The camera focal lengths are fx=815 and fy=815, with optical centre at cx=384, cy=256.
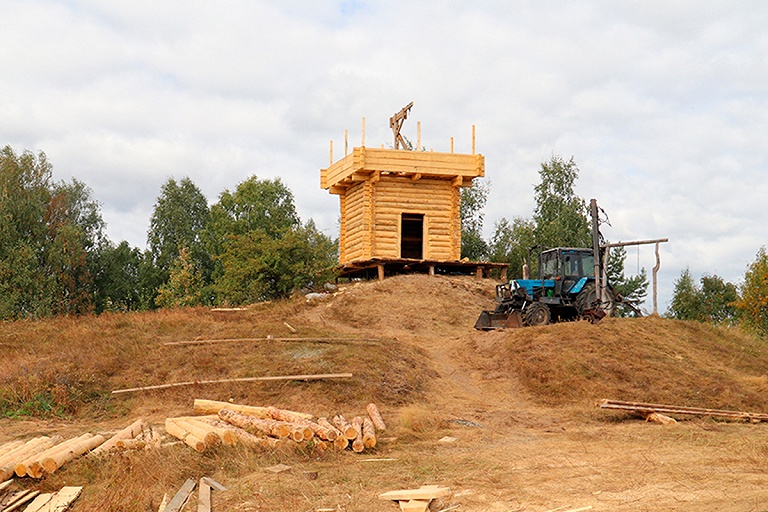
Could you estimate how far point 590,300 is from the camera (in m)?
24.9

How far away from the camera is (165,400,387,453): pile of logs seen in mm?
13094

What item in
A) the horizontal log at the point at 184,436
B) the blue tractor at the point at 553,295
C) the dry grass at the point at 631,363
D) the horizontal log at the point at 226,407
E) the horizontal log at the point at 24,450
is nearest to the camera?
the horizontal log at the point at 24,450

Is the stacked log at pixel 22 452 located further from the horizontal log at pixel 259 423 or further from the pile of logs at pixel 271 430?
the horizontal log at pixel 259 423

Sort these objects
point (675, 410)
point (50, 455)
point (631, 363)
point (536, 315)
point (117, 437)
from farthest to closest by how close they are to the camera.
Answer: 1. point (536, 315)
2. point (631, 363)
3. point (675, 410)
4. point (117, 437)
5. point (50, 455)

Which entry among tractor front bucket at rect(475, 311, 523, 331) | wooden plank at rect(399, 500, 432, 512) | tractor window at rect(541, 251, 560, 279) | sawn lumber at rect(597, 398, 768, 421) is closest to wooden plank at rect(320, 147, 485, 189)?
tractor window at rect(541, 251, 560, 279)

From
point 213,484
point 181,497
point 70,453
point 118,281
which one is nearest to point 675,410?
point 213,484

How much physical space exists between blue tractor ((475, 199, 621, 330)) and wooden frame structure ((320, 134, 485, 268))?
740 cm

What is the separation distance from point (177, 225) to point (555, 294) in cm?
3615

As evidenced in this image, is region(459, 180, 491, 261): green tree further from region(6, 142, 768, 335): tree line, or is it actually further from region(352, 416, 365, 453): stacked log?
region(352, 416, 365, 453): stacked log

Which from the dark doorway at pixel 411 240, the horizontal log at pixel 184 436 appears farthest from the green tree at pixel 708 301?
the horizontal log at pixel 184 436

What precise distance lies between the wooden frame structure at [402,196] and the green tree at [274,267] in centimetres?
154

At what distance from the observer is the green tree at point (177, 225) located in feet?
179

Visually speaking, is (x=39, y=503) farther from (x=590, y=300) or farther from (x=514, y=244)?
(x=514, y=244)

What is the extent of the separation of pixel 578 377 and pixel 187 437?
9.73 m
